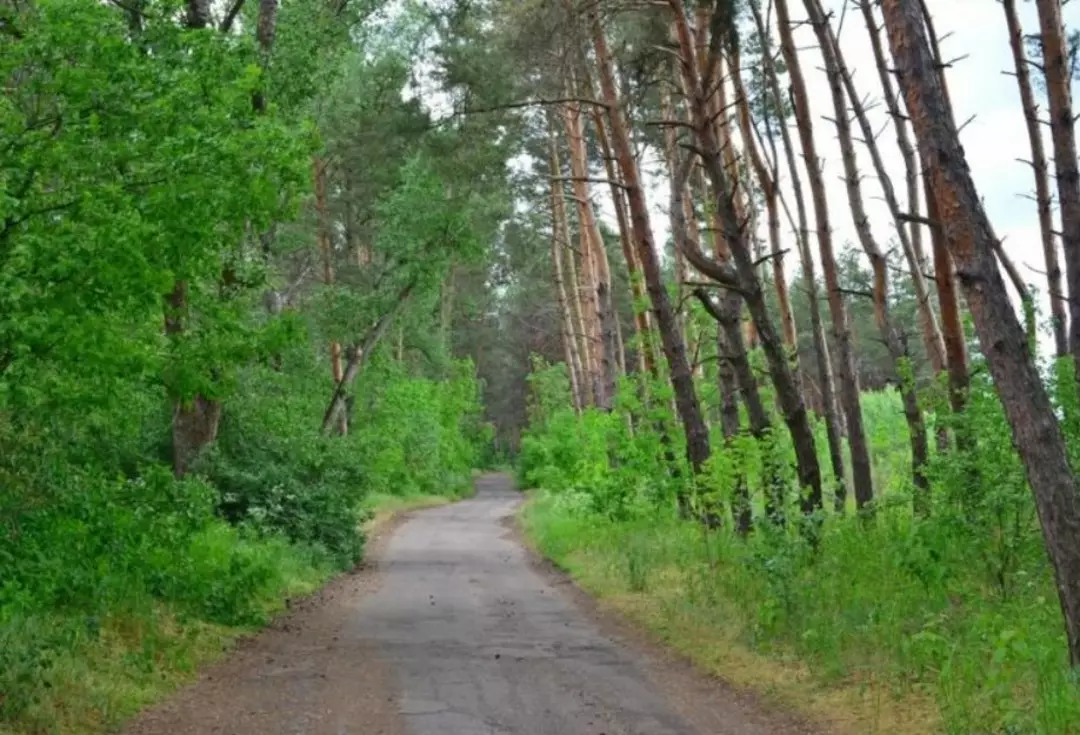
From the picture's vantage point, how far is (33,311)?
7.98m

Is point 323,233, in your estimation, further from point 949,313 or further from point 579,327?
point 949,313

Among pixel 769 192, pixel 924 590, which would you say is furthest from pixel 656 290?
pixel 924 590

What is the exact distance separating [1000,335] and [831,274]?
924cm

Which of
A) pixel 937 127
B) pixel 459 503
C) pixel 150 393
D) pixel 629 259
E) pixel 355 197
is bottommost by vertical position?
pixel 459 503

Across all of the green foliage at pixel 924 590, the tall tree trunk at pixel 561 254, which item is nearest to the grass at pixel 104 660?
the green foliage at pixel 924 590

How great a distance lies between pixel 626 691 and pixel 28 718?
439cm

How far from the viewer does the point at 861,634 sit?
9258 millimetres

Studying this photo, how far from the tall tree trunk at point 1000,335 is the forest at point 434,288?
0.07 feet

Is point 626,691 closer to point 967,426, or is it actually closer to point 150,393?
point 967,426

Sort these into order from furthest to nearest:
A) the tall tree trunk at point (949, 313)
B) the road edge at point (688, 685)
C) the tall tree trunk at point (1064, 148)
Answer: the tall tree trunk at point (949, 313)
the tall tree trunk at point (1064, 148)
the road edge at point (688, 685)

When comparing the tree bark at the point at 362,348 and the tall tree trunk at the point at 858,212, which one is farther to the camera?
the tree bark at the point at 362,348

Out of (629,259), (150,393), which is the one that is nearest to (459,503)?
(629,259)

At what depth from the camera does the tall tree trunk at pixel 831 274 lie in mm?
15688

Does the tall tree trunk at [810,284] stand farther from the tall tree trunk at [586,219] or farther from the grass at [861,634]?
the tall tree trunk at [586,219]
